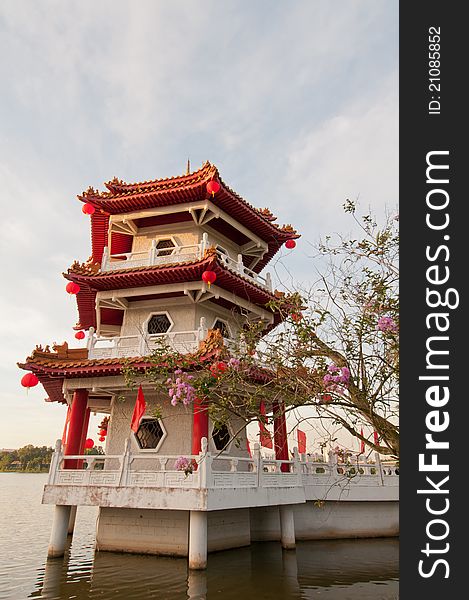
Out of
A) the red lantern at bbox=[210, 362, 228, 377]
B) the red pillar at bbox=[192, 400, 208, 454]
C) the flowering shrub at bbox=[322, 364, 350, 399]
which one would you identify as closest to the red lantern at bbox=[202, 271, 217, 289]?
the red pillar at bbox=[192, 400, 208, 454]

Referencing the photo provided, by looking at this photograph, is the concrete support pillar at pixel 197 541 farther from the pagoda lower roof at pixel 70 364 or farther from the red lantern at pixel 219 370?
the red lantern at pixel 219 370

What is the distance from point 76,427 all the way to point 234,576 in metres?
5.80

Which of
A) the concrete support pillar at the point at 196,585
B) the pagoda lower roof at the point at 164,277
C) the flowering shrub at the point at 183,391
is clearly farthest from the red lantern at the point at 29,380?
the flowering shrub at the point at 183,391

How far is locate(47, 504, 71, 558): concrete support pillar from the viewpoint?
11250 mm

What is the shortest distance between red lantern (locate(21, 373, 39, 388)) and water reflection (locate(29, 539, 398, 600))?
15.1ft

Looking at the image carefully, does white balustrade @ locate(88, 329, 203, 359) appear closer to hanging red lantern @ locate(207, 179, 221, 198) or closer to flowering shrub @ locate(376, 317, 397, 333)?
hanging red lantern @ locate(207, 179, 221, 198)

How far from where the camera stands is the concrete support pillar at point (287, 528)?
12.8 metres

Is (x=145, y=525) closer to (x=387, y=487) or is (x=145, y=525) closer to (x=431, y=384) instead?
(x=387, y=487)

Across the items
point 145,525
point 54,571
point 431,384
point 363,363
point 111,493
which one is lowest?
point 54,571

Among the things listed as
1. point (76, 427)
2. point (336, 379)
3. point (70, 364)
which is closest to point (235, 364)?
point (336, 379)

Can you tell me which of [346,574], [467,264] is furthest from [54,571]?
[467,264]

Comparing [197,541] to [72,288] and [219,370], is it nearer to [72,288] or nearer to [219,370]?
[219,370]

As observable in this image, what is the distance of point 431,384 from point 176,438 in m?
9.97

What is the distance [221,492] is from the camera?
10062mm
